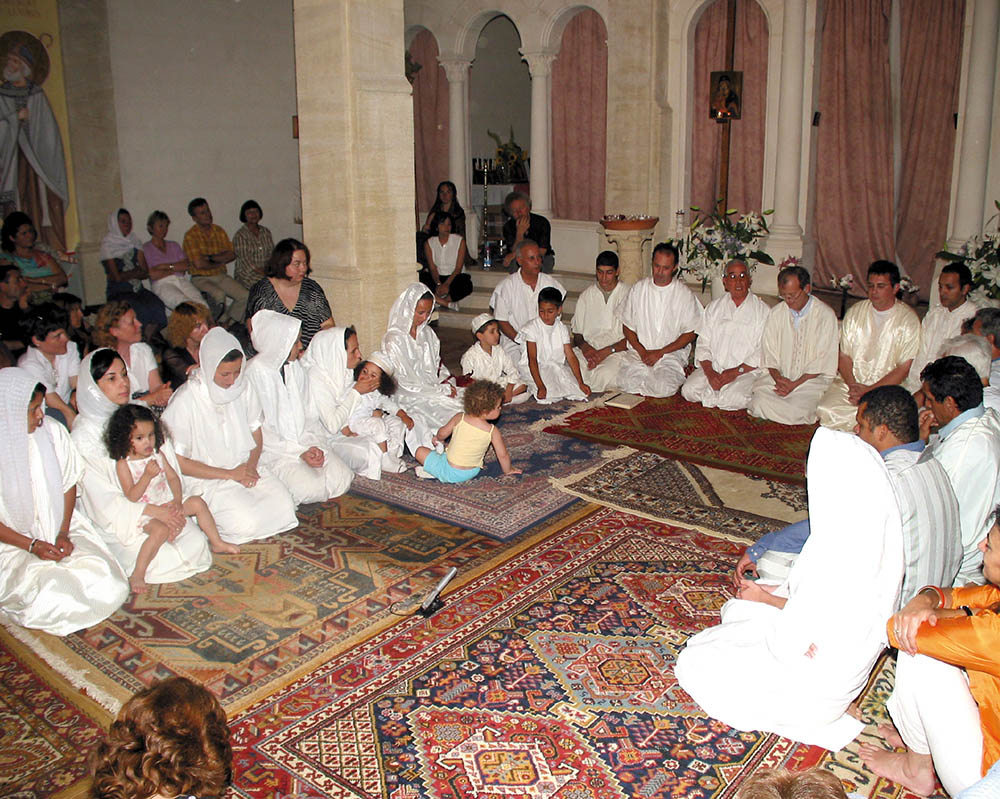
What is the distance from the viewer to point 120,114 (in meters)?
10.4

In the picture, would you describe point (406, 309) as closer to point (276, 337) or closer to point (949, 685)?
point (276, 337)

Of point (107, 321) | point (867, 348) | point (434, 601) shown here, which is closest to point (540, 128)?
point (867, 348)

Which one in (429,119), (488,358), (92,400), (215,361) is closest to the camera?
(92,400)

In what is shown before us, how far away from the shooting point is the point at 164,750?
6.93 ft

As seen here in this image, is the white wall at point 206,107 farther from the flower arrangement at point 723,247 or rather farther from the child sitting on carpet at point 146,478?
the child sitting on carpet at point 146,478

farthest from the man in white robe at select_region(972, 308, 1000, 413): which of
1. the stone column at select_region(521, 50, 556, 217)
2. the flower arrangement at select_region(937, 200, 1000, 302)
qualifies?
the stone column at select_region(521, 50, 556, 217)

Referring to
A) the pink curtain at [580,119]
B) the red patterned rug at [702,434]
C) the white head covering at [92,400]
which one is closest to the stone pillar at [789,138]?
the pink curtain at [580,119]

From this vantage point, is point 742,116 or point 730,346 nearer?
point 730,346

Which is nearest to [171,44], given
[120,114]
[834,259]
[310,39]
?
[120,114]

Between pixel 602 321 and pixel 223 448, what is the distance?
4.30 meters

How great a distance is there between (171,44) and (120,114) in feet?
3.57

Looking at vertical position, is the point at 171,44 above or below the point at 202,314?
above

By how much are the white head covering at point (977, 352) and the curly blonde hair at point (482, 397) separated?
267 cm

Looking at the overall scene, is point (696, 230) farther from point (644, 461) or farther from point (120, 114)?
point (120, 114)
